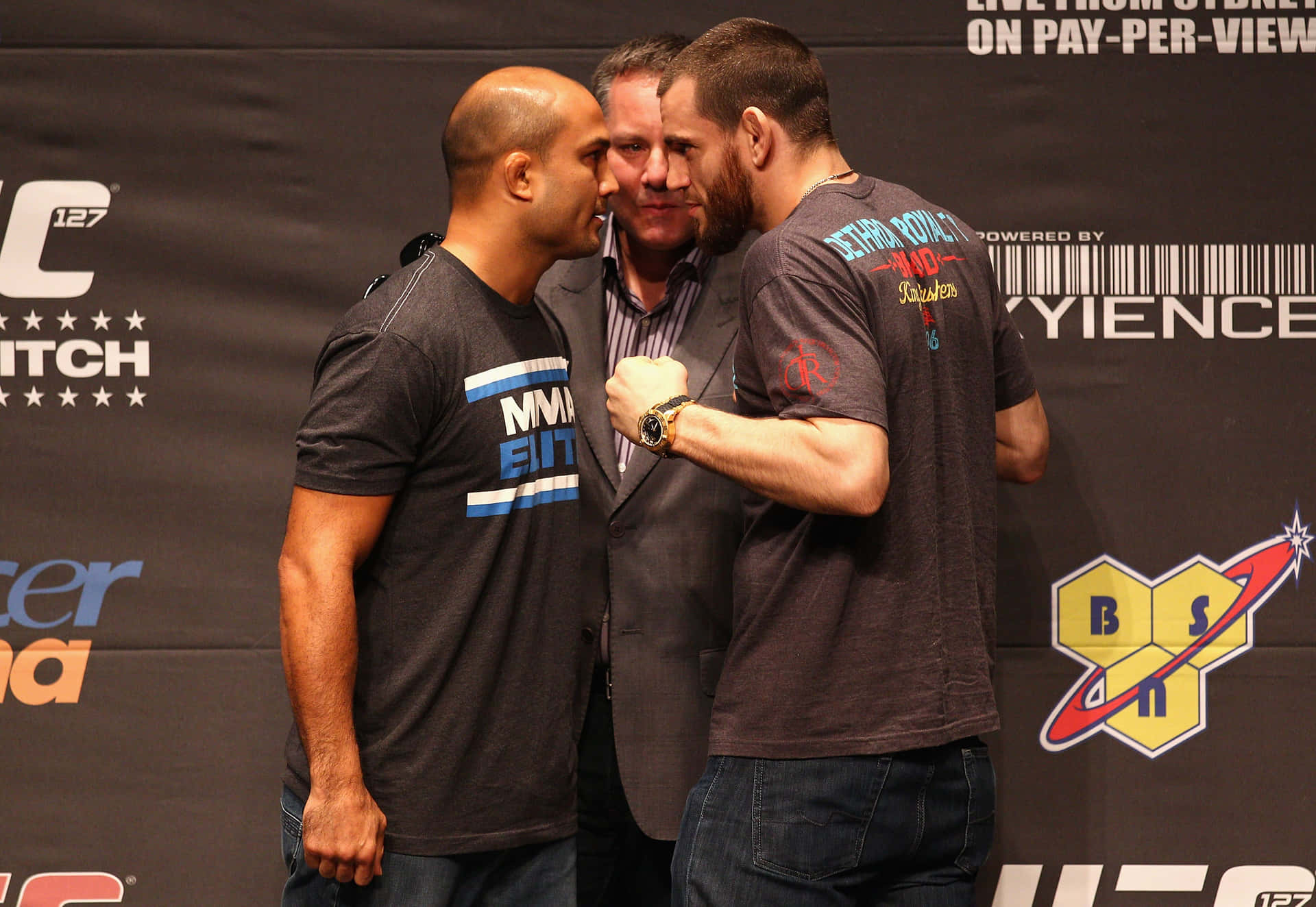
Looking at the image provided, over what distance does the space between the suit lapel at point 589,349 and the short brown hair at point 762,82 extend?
0.45m

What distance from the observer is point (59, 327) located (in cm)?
227

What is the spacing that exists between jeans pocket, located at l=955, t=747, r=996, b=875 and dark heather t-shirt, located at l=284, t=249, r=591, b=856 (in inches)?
21.8

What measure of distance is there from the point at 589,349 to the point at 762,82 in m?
0.55

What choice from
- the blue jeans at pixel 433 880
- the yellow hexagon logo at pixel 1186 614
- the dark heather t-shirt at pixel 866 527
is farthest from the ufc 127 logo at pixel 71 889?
the yellow hexagon logo at pixel 1186 614

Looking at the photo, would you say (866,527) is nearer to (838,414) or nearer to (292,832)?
(838,414)

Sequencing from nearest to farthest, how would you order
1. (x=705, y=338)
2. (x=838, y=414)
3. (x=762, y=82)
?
(x=838, y=414), (x=762, y=82), (x=705, y=338)

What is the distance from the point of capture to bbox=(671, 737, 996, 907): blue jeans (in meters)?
1.41

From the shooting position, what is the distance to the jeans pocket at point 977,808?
4.92 ft

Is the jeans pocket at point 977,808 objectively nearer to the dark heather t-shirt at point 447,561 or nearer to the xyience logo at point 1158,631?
the dark heather t-shirt at point 447,561

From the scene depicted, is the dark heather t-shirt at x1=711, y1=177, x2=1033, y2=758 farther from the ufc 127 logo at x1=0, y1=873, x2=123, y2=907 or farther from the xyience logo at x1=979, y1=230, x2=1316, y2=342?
the ufc 127 logo at x1=0, y1=873, x2=123, y2=907

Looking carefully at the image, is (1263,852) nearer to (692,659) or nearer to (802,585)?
(692,659)

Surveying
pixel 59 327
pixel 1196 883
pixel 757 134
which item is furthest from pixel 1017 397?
pixel 59 327

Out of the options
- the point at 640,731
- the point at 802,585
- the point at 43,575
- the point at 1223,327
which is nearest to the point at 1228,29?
the point at 1223,327

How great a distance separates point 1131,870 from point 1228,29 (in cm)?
165
